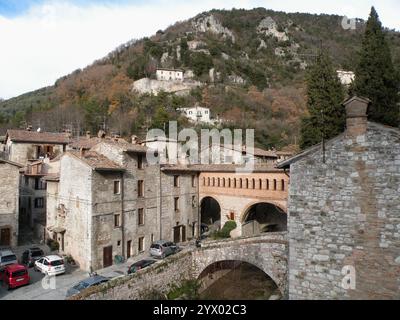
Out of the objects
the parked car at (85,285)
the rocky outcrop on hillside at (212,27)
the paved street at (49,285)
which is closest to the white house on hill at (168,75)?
the rocky outcrop on hillside at (212,27)

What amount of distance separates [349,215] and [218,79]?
9029cm

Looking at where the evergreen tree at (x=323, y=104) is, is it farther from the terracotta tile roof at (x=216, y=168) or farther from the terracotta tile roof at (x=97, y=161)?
the terracotta tile roof at (x=97, y=161)

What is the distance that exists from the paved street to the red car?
0.29 m

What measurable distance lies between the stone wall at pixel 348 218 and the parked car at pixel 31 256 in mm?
18697

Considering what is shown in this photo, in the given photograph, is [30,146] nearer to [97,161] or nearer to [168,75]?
[97,161]

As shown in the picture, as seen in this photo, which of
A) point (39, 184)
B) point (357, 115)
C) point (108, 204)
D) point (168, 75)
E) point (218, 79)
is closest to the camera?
point (357, 115)

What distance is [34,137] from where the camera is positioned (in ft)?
135

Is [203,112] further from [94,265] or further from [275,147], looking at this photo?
[94,265]

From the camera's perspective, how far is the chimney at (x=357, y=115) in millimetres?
10688

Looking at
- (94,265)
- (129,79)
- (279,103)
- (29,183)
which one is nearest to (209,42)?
(129,79)

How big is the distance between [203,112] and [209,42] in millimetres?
48715

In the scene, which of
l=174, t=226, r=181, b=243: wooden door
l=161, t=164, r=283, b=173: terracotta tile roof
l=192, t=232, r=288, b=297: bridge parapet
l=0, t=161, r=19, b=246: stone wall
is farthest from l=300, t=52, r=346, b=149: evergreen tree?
l=0, t=161, r=19, b=246: stone wall

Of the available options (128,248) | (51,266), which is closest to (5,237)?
(51,266)

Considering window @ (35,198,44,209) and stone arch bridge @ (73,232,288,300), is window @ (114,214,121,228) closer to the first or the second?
stone arch bridge @ (73,232,288,300)
